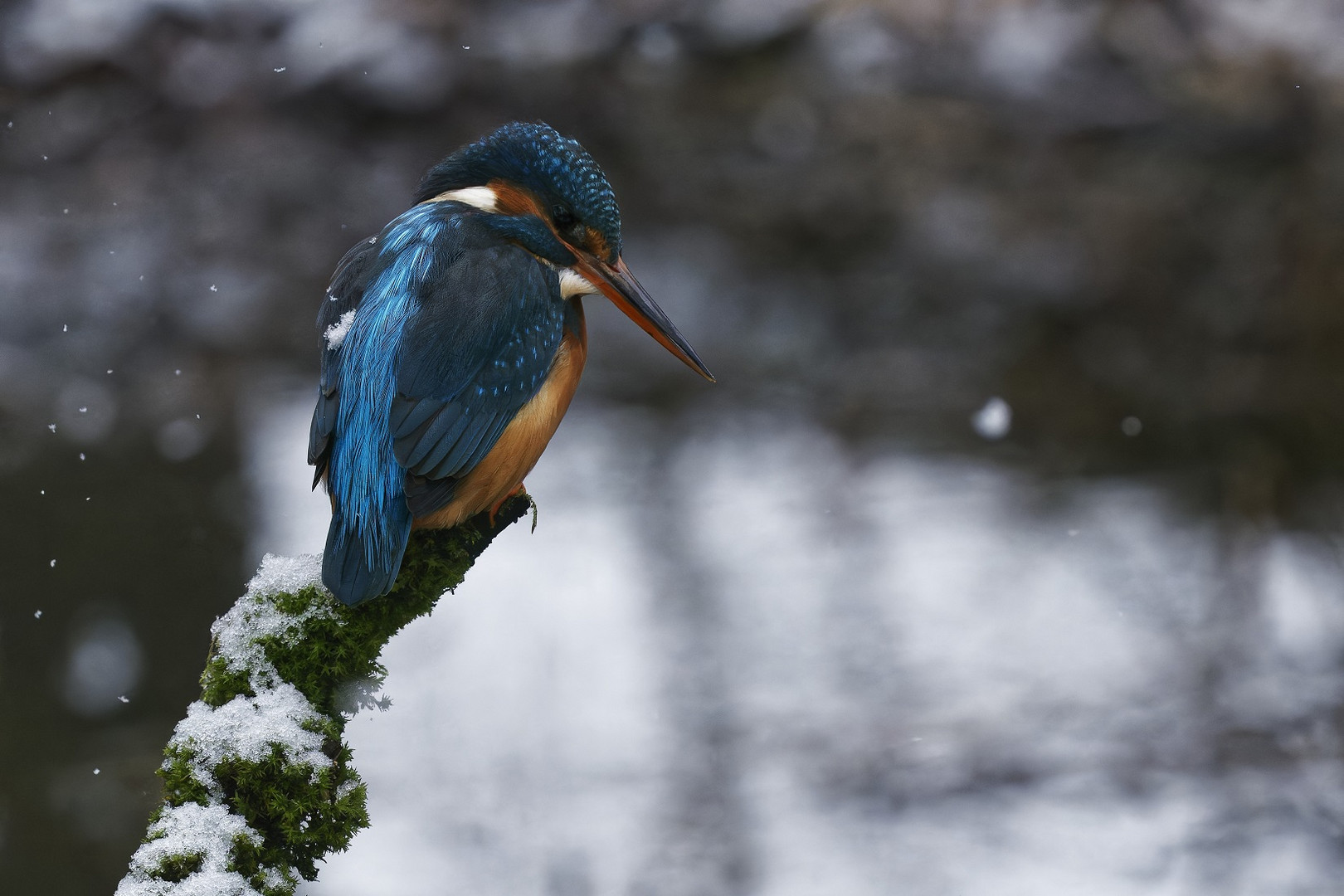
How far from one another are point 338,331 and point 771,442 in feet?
8.40

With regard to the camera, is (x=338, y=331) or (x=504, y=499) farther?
(x=504, y=499)

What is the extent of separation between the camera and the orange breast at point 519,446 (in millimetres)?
1389

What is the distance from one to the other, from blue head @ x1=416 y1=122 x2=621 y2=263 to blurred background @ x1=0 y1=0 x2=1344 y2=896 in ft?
5.86

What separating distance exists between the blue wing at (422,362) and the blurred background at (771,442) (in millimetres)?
1742

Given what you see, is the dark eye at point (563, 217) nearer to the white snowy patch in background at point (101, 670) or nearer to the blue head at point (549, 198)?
the blue head at point (549, 198)

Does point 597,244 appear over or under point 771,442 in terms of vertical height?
under

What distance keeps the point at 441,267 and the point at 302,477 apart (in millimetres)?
2101

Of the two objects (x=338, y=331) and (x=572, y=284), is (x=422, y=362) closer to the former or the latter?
(x=338, y=331)

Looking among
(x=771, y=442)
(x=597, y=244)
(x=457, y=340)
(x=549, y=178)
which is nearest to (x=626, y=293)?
(x=597, y=244)

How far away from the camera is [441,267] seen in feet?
4.63

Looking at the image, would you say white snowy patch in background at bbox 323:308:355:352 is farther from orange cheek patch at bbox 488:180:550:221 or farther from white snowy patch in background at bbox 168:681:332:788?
white snowy patch in background at bbox 168:681:332:788

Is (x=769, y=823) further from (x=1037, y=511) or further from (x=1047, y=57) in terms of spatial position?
(x=1047, y=57)

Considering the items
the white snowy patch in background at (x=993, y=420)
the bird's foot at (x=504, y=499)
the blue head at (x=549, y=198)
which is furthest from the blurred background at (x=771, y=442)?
the blue head at (x=549, y=198)

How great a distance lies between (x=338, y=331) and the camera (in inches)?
55.5
